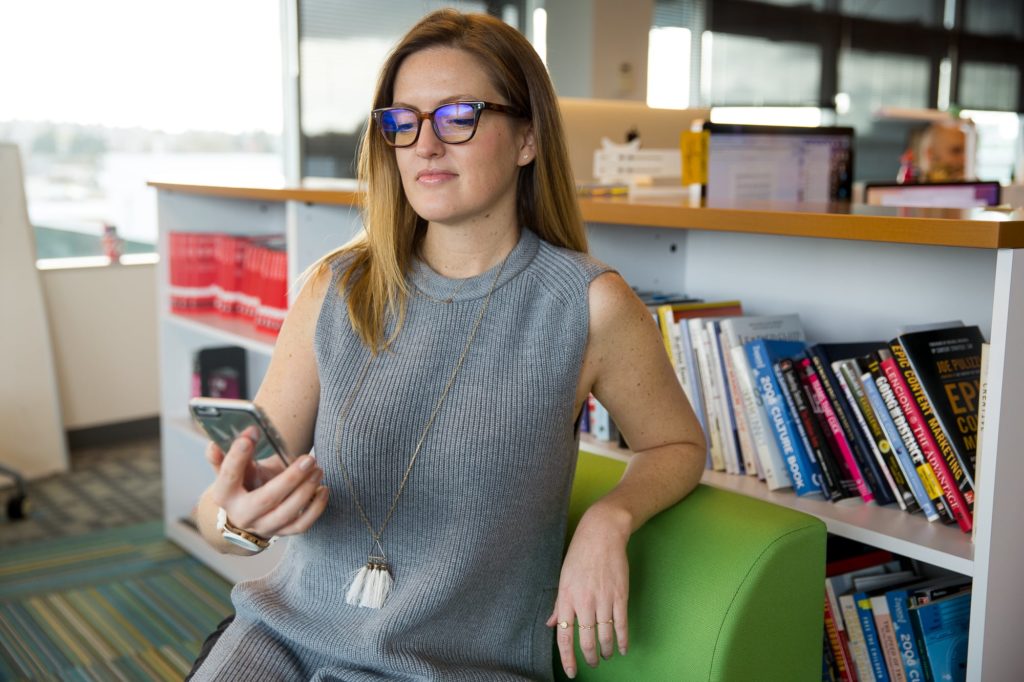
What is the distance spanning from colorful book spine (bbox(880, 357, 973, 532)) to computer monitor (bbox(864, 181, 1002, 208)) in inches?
33.6

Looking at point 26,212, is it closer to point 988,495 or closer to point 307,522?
point 307,522

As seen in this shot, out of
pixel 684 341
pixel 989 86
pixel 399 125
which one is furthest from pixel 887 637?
pixel 989 86

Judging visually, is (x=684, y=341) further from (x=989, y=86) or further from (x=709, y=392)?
(x=989, y=86)

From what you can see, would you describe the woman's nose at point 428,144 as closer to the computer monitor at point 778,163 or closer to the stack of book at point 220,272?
the computer monitor at point 778,163

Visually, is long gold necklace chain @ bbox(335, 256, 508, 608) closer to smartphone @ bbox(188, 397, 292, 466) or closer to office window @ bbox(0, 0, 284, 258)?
smartphone @ bbox(188, 397, 292, 466)

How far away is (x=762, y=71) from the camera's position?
21.7 feet

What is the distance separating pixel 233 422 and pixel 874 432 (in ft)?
3.03

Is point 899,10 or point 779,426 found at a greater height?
point 899,10

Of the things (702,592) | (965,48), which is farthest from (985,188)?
(965,48)

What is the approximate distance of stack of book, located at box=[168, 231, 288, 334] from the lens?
3.04 metres

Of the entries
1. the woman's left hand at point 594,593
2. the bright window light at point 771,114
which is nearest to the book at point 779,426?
the woman's left hand at point 594,593

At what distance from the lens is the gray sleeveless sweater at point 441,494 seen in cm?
129

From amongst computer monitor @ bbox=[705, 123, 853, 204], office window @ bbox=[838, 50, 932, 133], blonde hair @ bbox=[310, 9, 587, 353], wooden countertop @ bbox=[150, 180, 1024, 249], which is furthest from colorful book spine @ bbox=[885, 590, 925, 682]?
office window @ bbox=[838, 50, 932, 133]

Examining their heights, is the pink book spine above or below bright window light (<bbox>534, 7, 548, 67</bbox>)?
below
